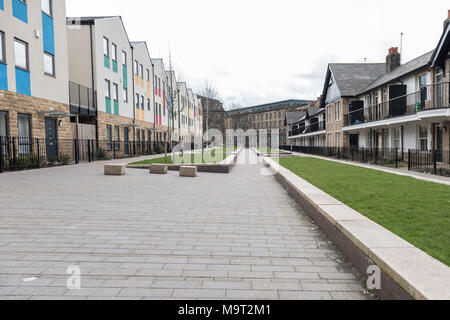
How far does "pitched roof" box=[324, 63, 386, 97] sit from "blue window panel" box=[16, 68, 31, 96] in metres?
24.2

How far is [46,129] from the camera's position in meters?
17.1

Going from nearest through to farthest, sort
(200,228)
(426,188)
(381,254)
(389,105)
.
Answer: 1. (381,254)
2. (200,228)
3. (426,188)
4. (389,105)

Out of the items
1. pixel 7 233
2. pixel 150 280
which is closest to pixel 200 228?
pixel 150 280

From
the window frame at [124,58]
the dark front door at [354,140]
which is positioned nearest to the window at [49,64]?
the window frame at [124,58]

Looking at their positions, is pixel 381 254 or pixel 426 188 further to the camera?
pixel 426 188

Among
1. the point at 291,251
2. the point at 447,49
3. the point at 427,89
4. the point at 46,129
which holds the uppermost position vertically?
the point at 447,49

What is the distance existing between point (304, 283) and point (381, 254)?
2.58 feet

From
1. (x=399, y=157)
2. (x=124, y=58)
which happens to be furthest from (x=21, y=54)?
(x=399, y=157)

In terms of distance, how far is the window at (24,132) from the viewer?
15078mm

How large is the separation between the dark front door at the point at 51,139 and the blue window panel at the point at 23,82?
78.0 inches

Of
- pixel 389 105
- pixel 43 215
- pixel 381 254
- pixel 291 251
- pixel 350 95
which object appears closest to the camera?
pixel 381 254

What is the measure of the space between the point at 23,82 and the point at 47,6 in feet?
17.0

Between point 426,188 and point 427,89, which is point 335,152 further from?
point 426,188

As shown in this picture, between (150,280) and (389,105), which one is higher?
(389,105)
